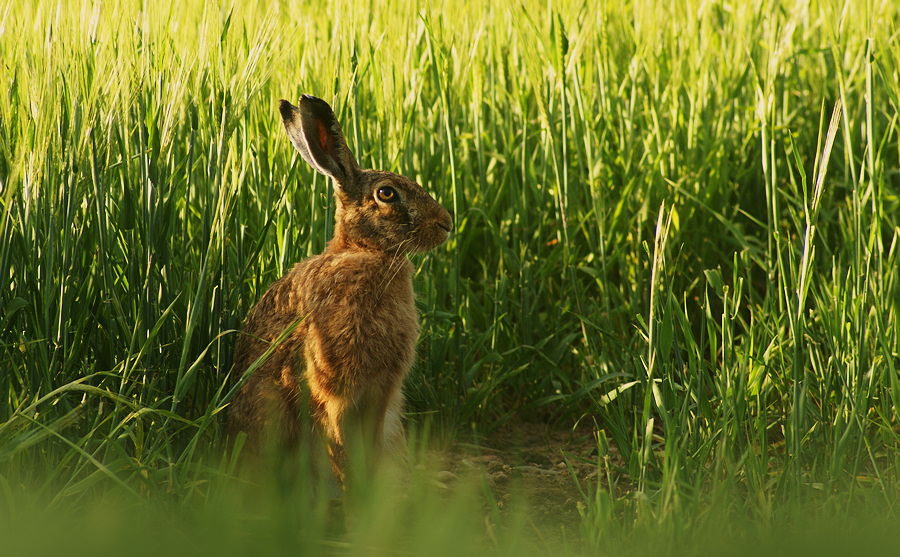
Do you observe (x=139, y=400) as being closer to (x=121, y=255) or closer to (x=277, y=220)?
(x=121, y=255)

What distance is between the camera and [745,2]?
3.90 metres

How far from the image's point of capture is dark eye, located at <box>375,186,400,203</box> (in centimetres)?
255

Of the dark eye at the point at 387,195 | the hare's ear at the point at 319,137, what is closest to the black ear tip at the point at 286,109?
the hare's ear at the point at 319,137

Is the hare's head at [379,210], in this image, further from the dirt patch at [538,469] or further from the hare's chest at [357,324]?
the dirt patch at [538,469]

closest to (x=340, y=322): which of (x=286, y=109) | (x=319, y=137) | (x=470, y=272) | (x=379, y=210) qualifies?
(x=379, y=210)

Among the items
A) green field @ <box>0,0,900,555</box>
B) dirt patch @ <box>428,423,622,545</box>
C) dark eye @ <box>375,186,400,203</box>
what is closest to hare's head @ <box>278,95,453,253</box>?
dark eye @ <box>375,186,400,203</box>

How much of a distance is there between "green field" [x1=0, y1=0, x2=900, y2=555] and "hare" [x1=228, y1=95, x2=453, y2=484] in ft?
0.52

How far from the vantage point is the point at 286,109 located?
2.46 meters

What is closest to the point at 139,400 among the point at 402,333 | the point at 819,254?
the point at 402,333

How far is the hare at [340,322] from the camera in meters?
2.38

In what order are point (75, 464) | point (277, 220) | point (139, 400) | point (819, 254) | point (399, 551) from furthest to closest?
point (819, 254) < point (277, 220) < point (139, 400) < point (75, 464) < point (399, 551)

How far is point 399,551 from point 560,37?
1986 millimetres

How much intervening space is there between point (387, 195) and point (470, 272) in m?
1.09

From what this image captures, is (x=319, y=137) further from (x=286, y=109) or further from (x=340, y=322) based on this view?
(x=340, y=322)
